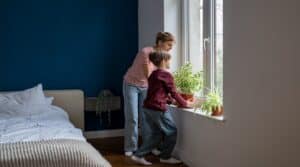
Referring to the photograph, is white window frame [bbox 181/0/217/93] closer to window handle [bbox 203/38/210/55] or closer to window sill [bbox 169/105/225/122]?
window handle [bbox 203/38/210/55]

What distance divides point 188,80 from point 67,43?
202cm

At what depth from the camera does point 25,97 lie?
4316mm

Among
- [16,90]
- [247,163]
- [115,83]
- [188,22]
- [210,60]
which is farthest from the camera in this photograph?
[115,83]

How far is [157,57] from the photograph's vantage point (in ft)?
12.2

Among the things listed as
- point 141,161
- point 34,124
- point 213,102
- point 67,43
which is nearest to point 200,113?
point 213,102

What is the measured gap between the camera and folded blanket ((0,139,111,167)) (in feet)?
7.07

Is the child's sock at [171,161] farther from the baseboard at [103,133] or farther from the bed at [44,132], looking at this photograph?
the baseboard at [103,133]

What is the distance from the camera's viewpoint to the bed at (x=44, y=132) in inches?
87.0

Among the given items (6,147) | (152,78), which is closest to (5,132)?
(6,147)

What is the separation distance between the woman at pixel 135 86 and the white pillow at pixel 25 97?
1.02m

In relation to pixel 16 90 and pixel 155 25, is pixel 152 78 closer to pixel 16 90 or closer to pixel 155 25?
pixel 155 25

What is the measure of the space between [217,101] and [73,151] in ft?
4.84

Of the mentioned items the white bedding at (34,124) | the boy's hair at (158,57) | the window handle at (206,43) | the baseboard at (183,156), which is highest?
the window handle at (206,43)

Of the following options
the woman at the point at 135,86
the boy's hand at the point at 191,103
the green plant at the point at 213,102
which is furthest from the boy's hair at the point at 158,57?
the green plant at the point at 213,102
